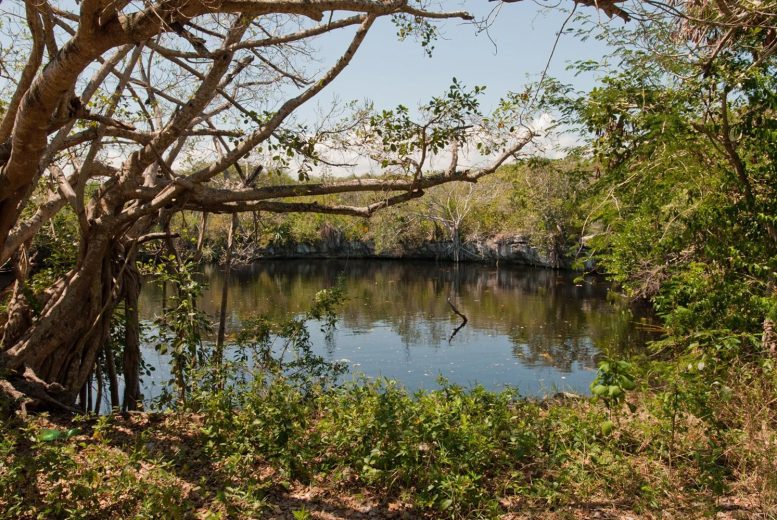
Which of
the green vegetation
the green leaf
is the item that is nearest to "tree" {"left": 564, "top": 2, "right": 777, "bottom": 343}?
the green vegetation

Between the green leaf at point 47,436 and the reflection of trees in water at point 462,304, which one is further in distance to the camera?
the reflection of trees in water at point 462,304

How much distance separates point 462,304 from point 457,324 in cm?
457

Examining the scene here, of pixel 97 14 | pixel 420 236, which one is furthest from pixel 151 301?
pixel 420 236

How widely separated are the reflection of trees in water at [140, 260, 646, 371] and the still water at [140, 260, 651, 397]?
42 millimetres

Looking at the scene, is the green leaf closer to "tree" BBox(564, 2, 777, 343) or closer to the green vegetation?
the green vegetation

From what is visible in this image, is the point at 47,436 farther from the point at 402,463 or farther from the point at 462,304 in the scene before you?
the point at 462,304

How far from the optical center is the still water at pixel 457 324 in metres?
12.4

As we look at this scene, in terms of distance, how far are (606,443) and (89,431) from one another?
4379 mm

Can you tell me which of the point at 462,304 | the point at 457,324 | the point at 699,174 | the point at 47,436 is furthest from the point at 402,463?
the point at 462,304

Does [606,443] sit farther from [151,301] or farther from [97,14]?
[151,301]

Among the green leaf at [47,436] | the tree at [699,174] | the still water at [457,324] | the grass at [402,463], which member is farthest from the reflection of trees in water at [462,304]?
the green leaf at [47,436]

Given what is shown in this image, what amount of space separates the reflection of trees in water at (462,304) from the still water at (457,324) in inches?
1.6

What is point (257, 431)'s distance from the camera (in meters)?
4.30

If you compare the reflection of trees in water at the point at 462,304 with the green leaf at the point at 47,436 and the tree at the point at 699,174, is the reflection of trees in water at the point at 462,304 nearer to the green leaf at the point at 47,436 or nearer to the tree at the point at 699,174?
the tree at the point at 699,174
